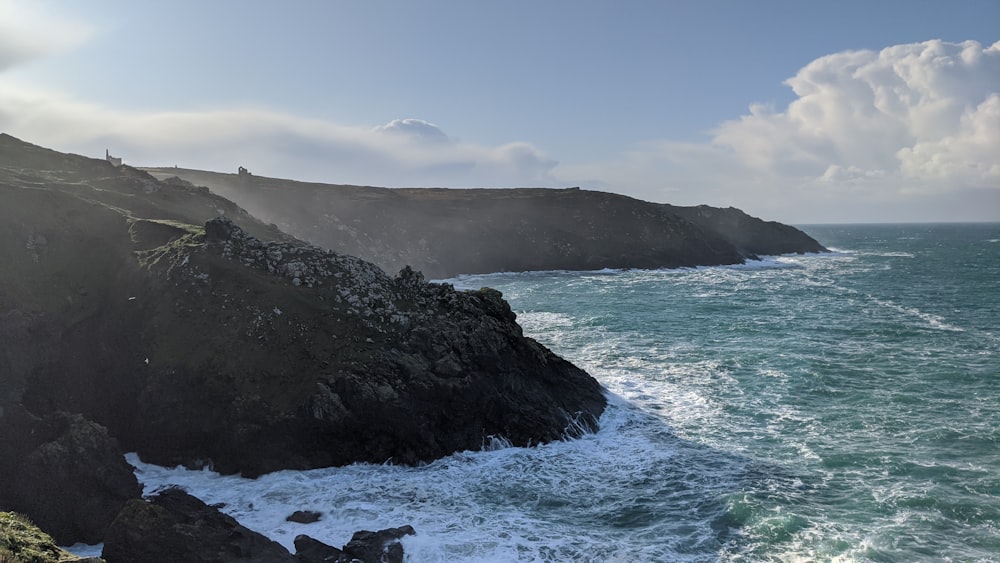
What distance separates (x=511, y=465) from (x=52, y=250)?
83.0 ft

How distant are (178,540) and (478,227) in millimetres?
106407

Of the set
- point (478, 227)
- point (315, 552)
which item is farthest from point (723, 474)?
point (478, 227)

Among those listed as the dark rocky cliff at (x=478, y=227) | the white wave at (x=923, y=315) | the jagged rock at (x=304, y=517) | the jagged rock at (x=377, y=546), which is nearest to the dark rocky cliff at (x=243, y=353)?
the jagged rock at (x=304, y=517)

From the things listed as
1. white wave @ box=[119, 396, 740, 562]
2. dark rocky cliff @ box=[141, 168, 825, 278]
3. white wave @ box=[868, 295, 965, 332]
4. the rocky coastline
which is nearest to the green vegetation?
the rocky coastline

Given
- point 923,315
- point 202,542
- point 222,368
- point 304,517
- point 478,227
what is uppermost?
point 478,227

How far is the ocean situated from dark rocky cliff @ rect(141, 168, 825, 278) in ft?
205

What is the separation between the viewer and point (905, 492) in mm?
21734

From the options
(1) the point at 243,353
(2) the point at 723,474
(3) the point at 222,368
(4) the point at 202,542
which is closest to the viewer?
(4) the point at 202,542

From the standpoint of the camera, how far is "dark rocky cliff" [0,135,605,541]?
2423 cm

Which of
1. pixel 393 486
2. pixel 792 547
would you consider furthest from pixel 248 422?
pixel 792 547

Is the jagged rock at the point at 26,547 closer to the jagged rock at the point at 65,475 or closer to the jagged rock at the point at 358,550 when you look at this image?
the jagged rock at the point at 65,475

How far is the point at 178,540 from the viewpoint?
16312 mm

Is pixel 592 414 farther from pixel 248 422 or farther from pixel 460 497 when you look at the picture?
pixel 248 422

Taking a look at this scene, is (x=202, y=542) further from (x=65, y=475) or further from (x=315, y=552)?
(x=65, y=475)
